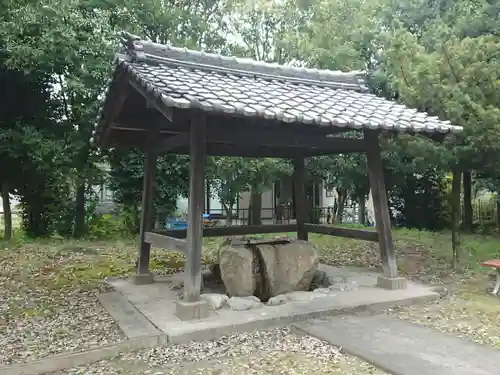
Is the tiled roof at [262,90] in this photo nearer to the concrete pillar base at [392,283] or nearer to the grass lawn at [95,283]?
the concrete pillar base at [392,283]

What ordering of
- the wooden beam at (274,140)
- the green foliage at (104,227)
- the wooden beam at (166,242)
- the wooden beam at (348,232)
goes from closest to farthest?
the wooden beam at (166,242) → the wooden beam at (274,140) → the wooden beam at (348,232) → the green foliage at (104,227)

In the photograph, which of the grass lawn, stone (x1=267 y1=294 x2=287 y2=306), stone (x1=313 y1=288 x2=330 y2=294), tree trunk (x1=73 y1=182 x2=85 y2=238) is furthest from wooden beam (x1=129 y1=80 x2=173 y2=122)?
tree trunk (x1=73 y1=182 x2=85 y2=238)

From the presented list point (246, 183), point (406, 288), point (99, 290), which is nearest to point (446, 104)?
point (406, 288)

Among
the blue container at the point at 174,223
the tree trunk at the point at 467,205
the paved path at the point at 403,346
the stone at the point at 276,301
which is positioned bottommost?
the paved path at the point at 403,346

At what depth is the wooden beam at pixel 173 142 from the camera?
18.0ft

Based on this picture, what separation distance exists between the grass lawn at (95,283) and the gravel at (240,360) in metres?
0.53

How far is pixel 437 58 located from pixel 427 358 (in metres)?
4.92

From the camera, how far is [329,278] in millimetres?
6926

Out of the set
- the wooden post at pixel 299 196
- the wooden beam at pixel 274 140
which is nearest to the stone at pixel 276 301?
the wooden beam at pixel 274 140

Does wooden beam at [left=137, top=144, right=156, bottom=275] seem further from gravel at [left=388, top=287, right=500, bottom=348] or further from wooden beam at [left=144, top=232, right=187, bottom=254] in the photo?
gravel at [left=388, top=287, right=500, bottom=348]

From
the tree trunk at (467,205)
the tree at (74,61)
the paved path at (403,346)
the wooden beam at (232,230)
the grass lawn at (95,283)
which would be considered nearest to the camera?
the paved path at (403,346)

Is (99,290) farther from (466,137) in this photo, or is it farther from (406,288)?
(466,137)

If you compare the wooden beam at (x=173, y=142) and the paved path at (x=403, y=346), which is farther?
the wooden beam at (x=173, y=142)

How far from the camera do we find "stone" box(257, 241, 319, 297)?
5934 millimetres
